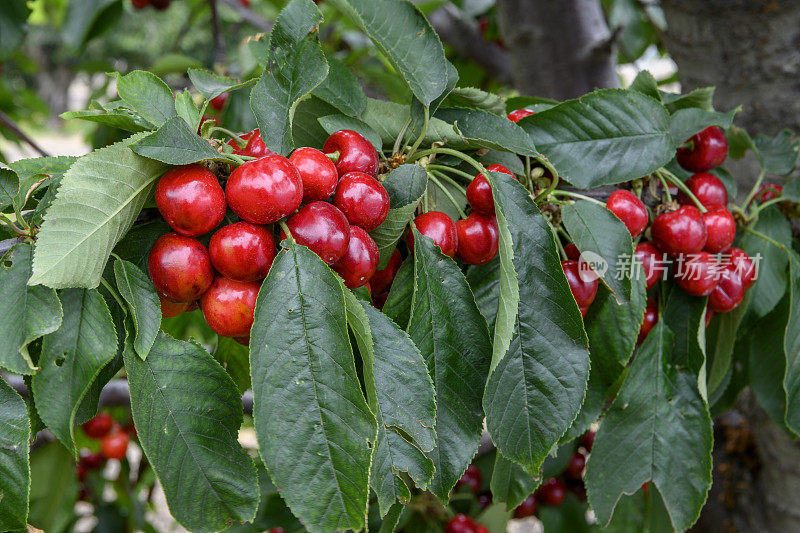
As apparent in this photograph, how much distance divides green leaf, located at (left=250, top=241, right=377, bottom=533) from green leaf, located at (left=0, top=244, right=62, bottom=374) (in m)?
0.16

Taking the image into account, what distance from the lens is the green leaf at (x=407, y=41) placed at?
0.67 m

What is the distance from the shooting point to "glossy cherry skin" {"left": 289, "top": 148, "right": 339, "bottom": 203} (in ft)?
1.92

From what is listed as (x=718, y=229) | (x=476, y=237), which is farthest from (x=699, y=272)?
(x=476, y=237)

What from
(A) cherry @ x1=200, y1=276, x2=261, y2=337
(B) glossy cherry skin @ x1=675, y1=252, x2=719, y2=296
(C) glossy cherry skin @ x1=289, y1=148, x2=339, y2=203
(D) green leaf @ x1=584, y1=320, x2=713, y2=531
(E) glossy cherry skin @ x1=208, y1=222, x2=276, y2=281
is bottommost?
(D) green leaf @ x1=584, y1=320, x2=713, y2=531

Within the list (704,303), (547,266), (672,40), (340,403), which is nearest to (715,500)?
(704,303)

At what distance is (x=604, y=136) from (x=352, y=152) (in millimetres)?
333

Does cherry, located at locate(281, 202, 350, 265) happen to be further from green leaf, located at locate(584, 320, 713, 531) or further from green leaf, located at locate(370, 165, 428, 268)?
green leaf, located at locate(584, 320, 713, 531)

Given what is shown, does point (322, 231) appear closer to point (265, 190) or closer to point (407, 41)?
point (265, 190)

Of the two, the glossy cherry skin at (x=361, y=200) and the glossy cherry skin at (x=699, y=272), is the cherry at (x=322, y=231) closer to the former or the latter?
the glossy cherry skin at (x=361, y=200)

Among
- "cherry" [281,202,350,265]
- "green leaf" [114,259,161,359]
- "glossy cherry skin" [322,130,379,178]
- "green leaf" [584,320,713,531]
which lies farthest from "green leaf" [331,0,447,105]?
"green leaf" [584,320,713,531]

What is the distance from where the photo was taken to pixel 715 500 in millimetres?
1470

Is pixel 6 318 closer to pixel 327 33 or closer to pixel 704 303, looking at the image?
pixel 704 303

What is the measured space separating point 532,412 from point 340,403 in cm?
22

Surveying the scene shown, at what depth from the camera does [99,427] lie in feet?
6.67
